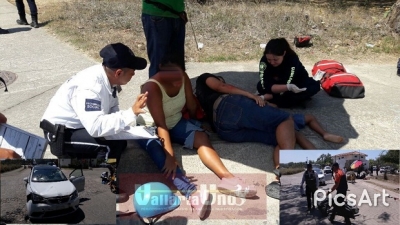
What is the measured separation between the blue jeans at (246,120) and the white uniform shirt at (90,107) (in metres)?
0.96

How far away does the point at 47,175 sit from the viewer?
2984 mm

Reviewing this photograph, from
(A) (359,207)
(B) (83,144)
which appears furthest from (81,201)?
(A) (359,207)

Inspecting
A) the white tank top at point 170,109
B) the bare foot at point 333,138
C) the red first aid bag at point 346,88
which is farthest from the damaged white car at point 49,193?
the red first aid bag at point 346,88

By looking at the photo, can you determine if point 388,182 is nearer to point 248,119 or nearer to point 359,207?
point 359,207

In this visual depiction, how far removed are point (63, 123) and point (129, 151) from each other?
714 millimetres

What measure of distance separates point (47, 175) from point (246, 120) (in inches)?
66.0

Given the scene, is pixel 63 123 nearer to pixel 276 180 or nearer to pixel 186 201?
pixel 186 201

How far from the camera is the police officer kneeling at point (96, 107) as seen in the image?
127 inches

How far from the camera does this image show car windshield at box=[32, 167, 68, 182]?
2.97 meters

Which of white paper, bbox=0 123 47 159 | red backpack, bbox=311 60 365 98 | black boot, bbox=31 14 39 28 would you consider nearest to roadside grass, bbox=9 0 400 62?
black boot, bbox=31 14 39 28

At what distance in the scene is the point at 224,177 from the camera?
360 centimetres

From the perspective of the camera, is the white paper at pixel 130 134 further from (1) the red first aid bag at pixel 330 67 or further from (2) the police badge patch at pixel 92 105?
(1) the red first aid bag at pixel 330 67

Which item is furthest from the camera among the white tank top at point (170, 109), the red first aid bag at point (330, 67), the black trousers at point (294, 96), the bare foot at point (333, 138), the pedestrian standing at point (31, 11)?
the pedestrian standing at point (31, 11)

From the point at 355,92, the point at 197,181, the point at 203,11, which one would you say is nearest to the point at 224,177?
the point at 197,181
